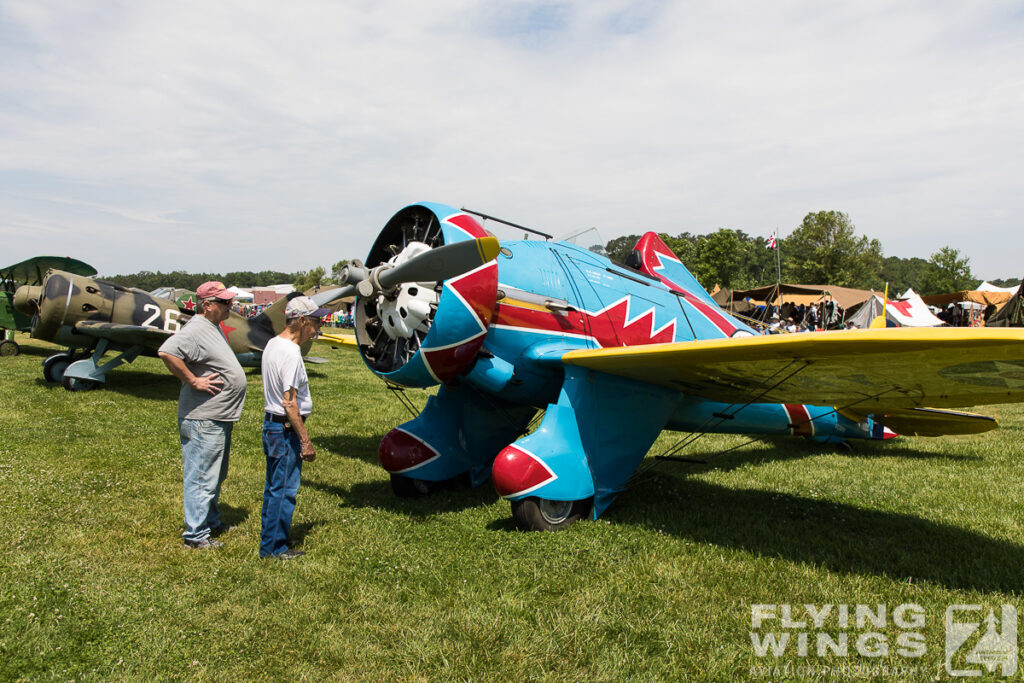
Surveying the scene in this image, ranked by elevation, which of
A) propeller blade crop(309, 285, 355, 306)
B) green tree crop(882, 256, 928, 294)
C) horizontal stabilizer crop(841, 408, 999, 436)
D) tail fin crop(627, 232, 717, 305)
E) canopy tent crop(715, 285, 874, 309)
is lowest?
horizontal stabilizer crop(841, 408, 999, 436)

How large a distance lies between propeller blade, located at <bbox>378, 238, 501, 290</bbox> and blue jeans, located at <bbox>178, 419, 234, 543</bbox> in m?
1.69

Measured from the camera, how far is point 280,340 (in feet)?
13.2

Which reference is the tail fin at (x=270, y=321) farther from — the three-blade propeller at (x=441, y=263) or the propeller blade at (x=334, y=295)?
the three-blade propeller at (x=441, y=263)

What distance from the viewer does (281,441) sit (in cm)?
392

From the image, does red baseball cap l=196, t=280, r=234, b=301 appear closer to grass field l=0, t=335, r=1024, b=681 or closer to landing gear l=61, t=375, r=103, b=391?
grass field l=0, t=335, r=1024, b=681

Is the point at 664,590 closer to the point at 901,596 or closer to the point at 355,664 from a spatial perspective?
the point at 901,596

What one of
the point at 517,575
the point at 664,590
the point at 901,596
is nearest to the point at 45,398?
the point at 517,575

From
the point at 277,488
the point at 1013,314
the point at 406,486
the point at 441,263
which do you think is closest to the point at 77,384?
the point at 406,486

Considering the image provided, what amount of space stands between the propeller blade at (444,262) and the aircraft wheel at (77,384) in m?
9.70

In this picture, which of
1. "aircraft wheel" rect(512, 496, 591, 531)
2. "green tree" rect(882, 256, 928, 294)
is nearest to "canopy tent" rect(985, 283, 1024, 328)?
"aircraft wheel" rect(512, 496, 591, 531)

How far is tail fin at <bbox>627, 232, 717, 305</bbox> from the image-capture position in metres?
6.78

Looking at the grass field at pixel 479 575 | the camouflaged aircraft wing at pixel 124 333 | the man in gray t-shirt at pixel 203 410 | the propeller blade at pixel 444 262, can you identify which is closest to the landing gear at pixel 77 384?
the camouflaged aircraft wing at pixel 124 333

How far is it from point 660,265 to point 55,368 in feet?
40.0

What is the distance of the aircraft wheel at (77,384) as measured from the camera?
1087cm
